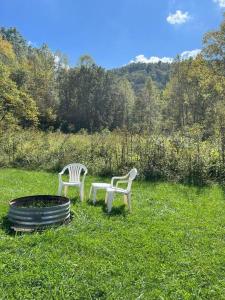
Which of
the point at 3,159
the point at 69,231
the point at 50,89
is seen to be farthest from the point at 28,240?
the point at 50,89

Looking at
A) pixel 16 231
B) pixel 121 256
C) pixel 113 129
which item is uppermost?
pixel 113 129

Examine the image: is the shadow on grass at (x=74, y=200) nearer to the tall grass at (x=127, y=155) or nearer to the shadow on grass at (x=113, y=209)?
the shadow on grass at (x=113, y=209)

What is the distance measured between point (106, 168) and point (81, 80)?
25544mm

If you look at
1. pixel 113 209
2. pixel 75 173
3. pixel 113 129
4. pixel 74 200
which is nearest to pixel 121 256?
pixel 113 209

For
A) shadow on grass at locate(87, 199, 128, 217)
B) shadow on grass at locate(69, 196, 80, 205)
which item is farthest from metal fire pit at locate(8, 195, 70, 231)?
shadow on grass at locate(69, 196, 80, 205)

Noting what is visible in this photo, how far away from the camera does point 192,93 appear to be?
101 ft

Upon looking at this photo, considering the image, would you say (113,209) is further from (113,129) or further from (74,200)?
(113,129)

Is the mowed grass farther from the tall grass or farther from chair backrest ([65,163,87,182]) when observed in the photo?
the tall grass

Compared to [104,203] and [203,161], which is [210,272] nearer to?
[104,203]

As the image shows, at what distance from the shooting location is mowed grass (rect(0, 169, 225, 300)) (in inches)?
122

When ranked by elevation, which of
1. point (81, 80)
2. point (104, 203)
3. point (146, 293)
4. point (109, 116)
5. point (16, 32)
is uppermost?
point (16, 32)

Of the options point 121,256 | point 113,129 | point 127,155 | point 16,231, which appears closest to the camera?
point 121,256

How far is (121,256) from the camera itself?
3.79 metres

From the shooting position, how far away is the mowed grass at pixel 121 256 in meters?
A: 3.11
